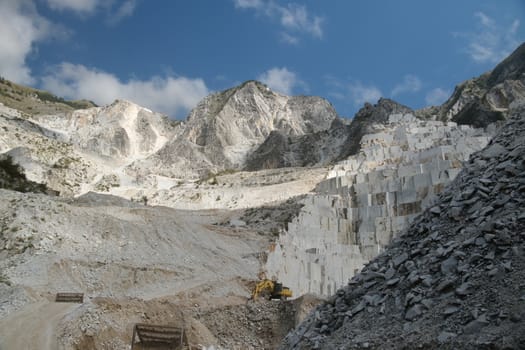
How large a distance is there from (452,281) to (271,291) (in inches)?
583

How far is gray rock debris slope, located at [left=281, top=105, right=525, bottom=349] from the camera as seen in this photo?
244 inches

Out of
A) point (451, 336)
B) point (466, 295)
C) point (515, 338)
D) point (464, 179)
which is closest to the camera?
point (515, 338)

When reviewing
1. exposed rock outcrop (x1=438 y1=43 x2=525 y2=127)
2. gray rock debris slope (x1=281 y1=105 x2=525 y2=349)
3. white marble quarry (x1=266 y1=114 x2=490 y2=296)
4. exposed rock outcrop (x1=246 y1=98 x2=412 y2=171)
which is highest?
exposed rock outcrop (x1=438 y1=43 x2=525 y2=127)

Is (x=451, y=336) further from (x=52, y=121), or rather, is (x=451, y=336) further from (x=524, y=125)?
(x=52, y=121)

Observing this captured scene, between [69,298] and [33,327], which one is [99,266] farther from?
[33,327]

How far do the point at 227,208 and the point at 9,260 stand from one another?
22.6 meters

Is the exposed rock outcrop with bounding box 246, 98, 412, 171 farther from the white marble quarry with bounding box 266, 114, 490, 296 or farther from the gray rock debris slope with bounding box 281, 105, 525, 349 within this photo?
the gray rock debris slope with bounding box 281, 105, 525, 349

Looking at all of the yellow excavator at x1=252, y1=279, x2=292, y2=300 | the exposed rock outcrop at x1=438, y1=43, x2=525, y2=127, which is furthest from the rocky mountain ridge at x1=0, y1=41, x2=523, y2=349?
the yellow excavator at x1=252, y1=279, x2=292, y2=300

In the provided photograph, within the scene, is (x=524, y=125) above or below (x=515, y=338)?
above

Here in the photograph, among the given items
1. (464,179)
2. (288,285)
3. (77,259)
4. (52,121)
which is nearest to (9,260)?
(77,259)

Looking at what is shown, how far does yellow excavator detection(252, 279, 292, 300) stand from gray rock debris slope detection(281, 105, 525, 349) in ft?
39.2

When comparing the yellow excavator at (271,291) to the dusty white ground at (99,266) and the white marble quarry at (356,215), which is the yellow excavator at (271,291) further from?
the white marble quarry at (356,215)

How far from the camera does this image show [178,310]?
16688 millimetres

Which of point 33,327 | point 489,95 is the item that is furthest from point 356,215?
point 489,95
